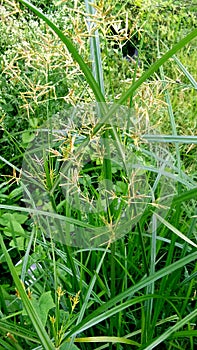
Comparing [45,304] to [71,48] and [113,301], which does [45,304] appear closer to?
[113,301]

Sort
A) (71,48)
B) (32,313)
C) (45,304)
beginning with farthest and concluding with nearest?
(45,304) → (32,313) → (71,48)

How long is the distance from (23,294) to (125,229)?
39 centimetres

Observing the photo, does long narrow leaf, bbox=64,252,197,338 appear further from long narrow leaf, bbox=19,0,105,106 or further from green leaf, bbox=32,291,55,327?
long narrow leaf, bbox=19,0,105,106

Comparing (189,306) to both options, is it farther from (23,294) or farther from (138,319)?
(23,294)

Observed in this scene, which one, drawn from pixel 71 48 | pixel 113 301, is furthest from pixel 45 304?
pixel 71 48

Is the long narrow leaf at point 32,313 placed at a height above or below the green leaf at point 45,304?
above

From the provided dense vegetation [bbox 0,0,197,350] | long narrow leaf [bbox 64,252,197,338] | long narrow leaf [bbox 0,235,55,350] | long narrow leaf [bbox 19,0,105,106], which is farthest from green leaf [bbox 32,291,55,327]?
long narrow leaf [bbox 19,0,105,106]

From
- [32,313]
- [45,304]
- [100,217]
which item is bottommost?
[45,304]

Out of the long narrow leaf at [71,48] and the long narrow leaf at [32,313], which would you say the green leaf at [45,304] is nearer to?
the long narrow leaf at [32,313]

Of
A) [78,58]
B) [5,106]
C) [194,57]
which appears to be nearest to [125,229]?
[78,58]

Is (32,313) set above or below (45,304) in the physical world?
above

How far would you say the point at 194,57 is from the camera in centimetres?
360

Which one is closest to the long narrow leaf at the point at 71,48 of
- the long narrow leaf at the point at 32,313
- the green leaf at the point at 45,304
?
the long narrow leaf at the point at 32,313

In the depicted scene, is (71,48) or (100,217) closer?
(71,48)
